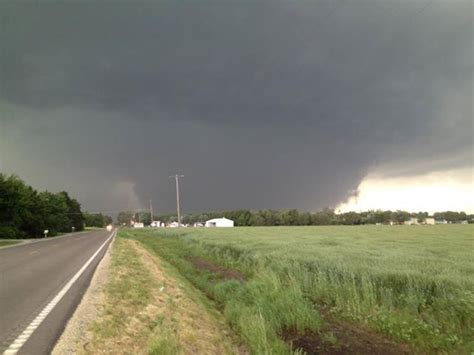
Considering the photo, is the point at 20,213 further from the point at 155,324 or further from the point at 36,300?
the point at 155,324

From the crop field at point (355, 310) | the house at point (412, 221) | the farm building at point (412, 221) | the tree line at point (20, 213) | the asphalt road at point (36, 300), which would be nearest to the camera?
the asphalt road at point (36, 300)

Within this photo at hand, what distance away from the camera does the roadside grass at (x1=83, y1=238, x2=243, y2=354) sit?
7.16 meters

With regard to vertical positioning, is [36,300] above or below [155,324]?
above

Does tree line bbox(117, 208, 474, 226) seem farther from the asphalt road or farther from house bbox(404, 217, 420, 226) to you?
the asphalt road

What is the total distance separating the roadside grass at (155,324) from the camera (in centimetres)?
716

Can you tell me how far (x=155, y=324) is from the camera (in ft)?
28.7

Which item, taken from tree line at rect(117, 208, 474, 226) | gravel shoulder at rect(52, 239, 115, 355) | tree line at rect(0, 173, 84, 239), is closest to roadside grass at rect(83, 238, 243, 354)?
gravel shoulder at rect(52, 239, 115, 355)

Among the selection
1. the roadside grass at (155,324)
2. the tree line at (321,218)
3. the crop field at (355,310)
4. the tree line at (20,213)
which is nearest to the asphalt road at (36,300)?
the roadside grass at (155,324)

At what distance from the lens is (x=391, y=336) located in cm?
887

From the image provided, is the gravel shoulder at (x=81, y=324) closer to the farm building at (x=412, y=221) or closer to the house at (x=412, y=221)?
the house at (x=412, y=221)

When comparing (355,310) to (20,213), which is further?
(20,213)

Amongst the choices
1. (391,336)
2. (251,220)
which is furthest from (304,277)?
(251,220)

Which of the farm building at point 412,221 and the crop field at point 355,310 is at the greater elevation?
the farm building at point 412,221

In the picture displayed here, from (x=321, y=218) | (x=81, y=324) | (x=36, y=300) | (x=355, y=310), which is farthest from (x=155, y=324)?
(x=321, y=218)
